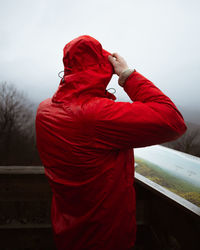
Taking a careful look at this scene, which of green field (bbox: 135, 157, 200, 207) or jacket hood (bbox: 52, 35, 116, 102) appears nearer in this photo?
jacket hood (bbox: 52, 35, 116, 102)

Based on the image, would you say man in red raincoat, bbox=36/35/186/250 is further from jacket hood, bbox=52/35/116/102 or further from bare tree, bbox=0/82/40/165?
bare tree, bbox=0/82/40/165

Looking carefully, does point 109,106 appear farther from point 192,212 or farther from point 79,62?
point 192,212

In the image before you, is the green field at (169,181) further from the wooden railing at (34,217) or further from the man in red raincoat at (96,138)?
the man in red raincoat at (96,138)

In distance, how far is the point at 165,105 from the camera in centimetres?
83

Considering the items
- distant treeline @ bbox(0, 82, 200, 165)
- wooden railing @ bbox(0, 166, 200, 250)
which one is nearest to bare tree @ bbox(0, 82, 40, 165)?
distant treeline @ bbox(0, 82, 200, 165)

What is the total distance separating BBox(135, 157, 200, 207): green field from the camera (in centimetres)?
153

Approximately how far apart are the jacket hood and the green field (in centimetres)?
141

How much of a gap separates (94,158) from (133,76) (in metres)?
0.58

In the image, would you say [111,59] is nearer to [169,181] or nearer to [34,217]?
[169,181]

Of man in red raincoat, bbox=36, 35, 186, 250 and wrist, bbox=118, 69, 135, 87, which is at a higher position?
wrist, bbox=118, 69, 135, 87

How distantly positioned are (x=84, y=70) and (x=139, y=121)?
48 cm

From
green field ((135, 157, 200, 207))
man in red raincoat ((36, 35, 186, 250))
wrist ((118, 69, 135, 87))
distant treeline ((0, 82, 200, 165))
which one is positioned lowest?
distant treeline ((0, 82, 200, 165))

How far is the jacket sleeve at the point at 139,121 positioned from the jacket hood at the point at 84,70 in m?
0.15

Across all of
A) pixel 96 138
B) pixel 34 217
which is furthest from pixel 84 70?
pixel 34 217
